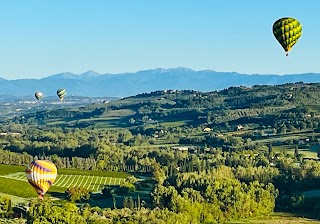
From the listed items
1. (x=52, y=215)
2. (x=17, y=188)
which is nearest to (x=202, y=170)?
(x=17, y=188)

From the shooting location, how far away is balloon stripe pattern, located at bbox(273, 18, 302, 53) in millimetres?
67312

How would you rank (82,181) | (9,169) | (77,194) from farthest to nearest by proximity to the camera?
(9,169)
(82,181)
(77,194)

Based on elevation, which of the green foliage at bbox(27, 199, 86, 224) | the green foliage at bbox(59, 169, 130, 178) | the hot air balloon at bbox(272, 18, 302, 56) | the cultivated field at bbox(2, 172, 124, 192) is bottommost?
the cultivated field at bbox(2, 172, 124, 192)

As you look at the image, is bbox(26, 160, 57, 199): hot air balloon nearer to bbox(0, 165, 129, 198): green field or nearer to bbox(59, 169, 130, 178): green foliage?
bbox(0, 165, 129, 198): green field

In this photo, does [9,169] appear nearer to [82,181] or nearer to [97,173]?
[97,173]

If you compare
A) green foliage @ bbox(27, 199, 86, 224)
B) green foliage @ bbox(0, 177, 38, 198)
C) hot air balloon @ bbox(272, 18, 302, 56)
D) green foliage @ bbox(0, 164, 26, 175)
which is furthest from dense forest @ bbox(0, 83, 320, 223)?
hot air balloon @ bbox(272, 18, 302, 56)

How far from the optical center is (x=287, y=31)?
6738 cm

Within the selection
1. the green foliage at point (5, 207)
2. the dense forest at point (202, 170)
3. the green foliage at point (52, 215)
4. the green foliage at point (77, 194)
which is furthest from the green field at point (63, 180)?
the green foliage at point (52, 215)

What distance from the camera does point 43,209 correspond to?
70.5m

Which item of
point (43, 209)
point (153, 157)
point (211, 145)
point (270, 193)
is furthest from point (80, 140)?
point (43, 209)

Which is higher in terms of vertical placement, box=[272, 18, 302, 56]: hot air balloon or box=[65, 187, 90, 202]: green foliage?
box=[272, 18, 302, 56]: hot air balloon

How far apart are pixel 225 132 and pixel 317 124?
3043 centimetres

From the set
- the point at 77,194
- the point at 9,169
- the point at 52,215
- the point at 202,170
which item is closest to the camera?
the point at 52,215

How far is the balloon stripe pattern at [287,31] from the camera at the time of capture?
67.3m
